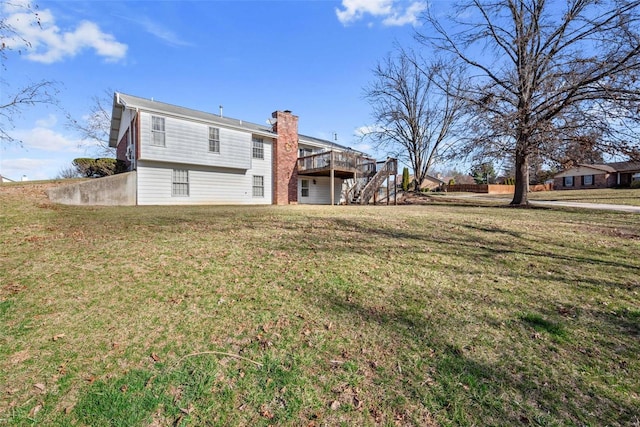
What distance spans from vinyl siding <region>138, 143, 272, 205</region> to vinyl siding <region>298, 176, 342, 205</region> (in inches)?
105

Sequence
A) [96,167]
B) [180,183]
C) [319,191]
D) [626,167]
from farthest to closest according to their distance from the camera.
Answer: [626,167] → [319,191] → [96,167] → [180,183]

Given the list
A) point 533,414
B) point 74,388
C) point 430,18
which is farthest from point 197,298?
point 430,18

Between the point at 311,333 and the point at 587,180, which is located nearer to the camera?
the point at 311,333

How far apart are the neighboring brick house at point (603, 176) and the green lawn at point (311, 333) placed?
1874 inches

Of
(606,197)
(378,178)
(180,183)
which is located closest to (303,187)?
(378,178)

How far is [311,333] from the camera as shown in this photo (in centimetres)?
301

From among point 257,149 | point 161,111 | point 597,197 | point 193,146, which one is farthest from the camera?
point 597,197

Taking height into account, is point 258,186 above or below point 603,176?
below

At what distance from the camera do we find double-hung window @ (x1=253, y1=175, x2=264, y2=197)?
62.6 feet

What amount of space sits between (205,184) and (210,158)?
154cm

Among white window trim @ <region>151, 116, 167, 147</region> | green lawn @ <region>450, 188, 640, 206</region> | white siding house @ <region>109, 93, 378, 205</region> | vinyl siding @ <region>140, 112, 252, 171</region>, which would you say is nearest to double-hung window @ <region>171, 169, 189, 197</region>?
white siding house @ <region>109, 93, 378, 205</region>

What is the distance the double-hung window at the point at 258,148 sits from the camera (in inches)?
744

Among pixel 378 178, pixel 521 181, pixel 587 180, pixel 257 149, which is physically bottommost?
pixel 521 181

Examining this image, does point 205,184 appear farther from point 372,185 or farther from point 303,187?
point 372,185
